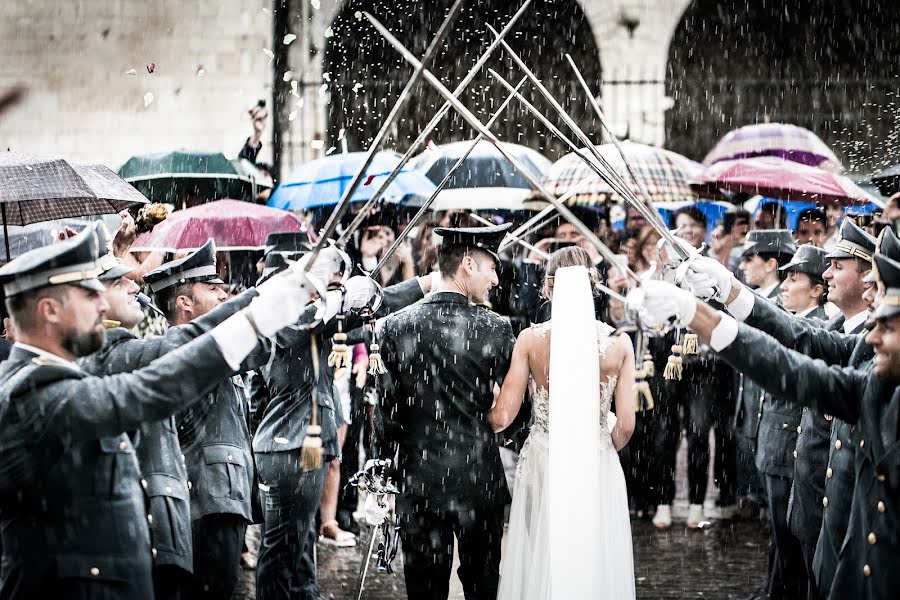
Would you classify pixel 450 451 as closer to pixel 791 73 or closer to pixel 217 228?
pixel 217 228

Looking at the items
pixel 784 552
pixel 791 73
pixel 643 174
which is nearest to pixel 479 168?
pixel 643 174

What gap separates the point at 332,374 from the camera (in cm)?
678

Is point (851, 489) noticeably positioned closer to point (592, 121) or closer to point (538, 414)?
point (538, 414)

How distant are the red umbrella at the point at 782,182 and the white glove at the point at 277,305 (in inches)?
236

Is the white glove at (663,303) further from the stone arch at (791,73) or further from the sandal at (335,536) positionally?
the stone arch at (791,73)

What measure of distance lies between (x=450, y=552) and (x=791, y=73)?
13.8 metres

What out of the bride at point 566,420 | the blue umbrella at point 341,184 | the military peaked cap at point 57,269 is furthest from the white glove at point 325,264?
the blue umbrella at point 341,184

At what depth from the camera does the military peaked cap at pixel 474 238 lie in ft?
17.6

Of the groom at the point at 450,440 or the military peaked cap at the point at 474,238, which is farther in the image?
the military peaked cap at the point at 474,238

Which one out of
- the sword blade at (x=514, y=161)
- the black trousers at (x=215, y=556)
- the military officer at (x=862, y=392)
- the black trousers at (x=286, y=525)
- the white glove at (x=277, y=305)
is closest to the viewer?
the white glove at (x=277, y=305)

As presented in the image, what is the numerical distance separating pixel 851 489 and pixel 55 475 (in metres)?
2.86

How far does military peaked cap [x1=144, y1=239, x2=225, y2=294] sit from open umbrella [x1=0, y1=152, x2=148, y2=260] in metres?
1.16

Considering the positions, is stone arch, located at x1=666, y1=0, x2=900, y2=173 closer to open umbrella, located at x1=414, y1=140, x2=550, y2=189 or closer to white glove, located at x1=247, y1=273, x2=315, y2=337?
open umbrella, located at x1=414, y1=140, x2=550, y2=189

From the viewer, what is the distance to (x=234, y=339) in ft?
11.2
